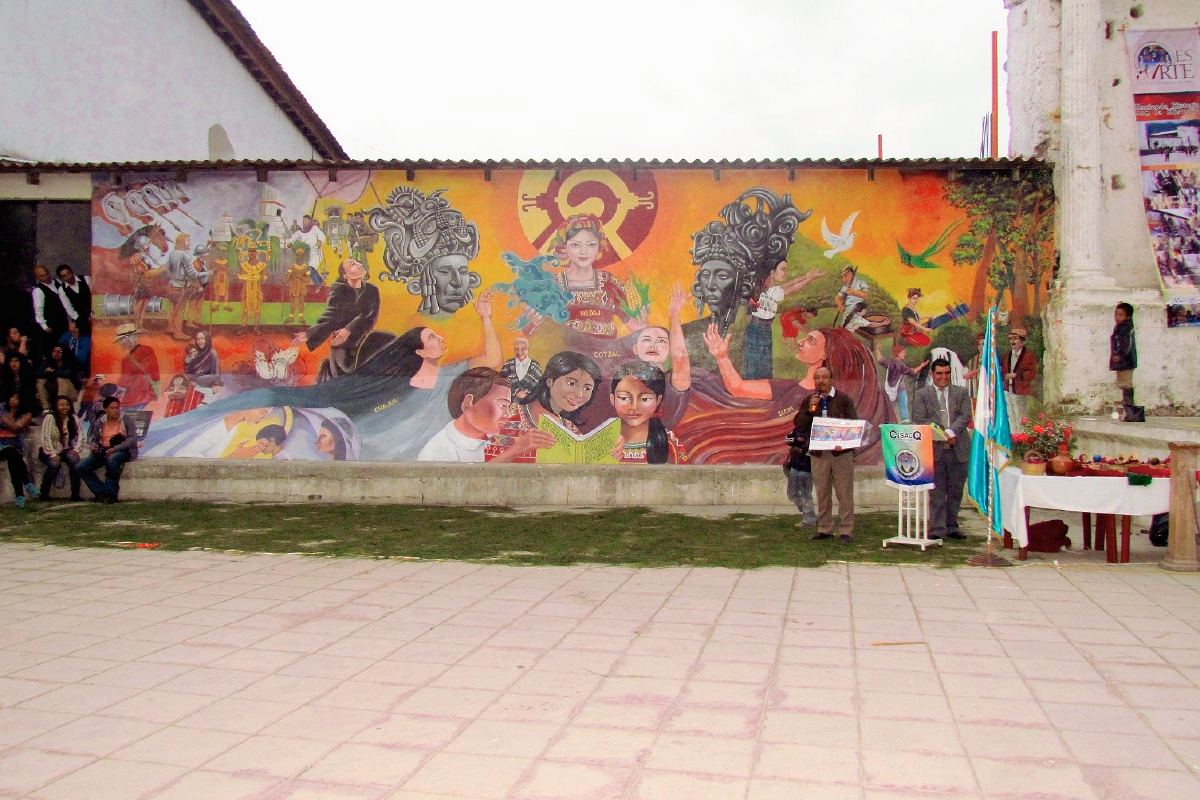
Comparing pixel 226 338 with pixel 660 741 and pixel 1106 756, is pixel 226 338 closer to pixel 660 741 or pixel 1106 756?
pixel 660 741

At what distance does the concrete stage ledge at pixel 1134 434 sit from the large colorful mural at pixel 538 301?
5.59 feet

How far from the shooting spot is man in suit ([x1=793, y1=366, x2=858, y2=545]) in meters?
10.1

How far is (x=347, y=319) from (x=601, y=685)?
30.9ft

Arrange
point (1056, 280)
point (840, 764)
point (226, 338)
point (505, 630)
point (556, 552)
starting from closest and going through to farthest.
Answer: point (840, 764) < point (505, 630) < point (556, 552) < point (1056, 280) < point (226, 338)

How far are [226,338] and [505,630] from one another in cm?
896

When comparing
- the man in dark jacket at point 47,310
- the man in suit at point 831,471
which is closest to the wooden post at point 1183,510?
the man in suit at point 831,471

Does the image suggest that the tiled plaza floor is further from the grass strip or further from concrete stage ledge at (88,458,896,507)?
concrete stage ledge at (88,458,896,507)

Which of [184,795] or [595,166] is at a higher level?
[595,166]

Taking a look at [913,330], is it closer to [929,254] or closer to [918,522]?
[929,254]

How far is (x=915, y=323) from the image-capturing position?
13.1 m

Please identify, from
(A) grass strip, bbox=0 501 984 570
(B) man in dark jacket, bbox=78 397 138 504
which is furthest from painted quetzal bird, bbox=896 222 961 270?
(B) man in dark jacket, bbox=78 397 138 504

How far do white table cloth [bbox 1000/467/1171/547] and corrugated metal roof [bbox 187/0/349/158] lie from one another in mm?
19249

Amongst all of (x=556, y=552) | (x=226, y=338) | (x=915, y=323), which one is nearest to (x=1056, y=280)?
(x=915, y=323)

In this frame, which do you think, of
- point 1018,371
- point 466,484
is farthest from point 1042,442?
point 466,484
